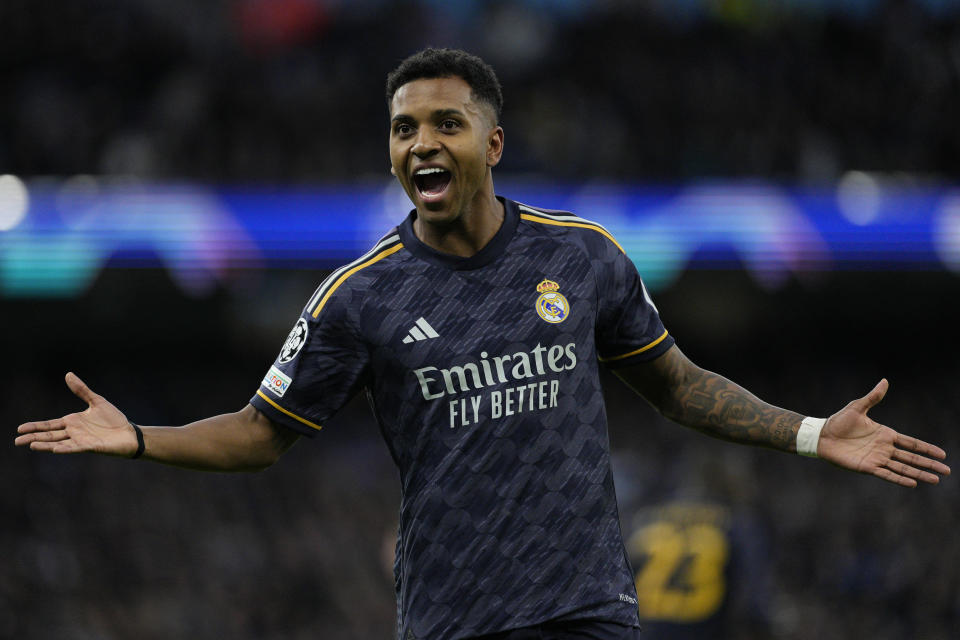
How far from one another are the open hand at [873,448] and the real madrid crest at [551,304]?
0.78 m

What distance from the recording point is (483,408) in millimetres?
3514

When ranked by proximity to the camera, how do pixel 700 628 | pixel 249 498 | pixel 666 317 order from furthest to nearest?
pixel 666 317, pixel 249 498, pixel 700 628

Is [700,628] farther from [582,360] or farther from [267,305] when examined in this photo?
[267,305]

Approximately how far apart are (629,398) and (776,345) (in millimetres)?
1661

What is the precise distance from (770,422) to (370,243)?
809 centimetres

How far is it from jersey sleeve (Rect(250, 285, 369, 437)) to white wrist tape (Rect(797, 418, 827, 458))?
120 centimetres

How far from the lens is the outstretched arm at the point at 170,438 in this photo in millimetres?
3455

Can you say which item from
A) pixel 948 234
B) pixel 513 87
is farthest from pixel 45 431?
pixel 513 87

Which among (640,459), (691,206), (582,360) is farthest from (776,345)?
(582,360)

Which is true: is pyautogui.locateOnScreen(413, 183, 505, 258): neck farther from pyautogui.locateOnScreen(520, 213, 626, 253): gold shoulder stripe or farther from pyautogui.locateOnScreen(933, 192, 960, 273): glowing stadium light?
pyautogui.locateOnScreen(933, 192, 960, 273): glowing stadium light

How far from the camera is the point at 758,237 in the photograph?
11883 millimetres

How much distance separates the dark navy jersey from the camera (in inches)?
137

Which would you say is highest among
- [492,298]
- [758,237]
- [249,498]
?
[758,237]

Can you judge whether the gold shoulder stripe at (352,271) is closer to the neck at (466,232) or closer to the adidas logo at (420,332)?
the neck at (466,232)
